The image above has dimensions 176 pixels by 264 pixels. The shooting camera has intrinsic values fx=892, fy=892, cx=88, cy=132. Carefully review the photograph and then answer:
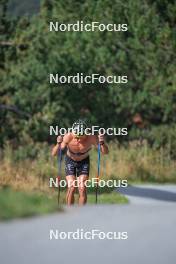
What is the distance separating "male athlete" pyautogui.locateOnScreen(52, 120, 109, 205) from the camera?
Answer: 10055 millimetres

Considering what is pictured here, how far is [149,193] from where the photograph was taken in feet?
44.1

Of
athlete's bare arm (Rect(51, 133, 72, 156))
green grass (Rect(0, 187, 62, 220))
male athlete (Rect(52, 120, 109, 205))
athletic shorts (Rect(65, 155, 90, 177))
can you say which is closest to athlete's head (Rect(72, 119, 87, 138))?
male athlete (Rect(52, 120, 109, 205))

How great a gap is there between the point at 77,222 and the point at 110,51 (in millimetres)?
19228

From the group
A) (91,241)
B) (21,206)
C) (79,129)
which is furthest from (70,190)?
(91,241)

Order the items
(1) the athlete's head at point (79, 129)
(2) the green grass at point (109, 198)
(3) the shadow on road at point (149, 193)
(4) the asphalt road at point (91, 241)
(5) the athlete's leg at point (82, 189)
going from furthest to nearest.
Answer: (3) the shadow on road at point (149, 193) → (2) the green grass at point (109, 198) → (1) the athlete's head at point (79, 129) → (5) the athlete's leg at point (82, 189) → (4) the asphalt road at point (91, 241)

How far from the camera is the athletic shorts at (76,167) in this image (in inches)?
419

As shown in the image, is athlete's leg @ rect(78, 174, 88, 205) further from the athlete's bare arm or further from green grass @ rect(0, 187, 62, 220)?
green grass @ rect(0, 187, 62, 220)

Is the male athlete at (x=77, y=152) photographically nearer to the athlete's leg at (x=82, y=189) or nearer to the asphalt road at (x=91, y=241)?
the athlete's leg at (x=82, y=189)

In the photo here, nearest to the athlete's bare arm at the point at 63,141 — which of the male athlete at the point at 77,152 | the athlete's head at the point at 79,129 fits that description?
the male athlete at the point at 77,152

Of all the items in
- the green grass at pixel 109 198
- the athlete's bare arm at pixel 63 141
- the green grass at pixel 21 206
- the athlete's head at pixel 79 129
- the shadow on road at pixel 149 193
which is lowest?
the green grass at pixel 21 206

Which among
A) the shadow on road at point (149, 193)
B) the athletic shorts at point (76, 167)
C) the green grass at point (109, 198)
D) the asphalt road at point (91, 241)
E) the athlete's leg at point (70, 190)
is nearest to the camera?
the asphalt road at point (91, 241)

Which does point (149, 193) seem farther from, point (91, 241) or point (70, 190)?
point (91, 241)

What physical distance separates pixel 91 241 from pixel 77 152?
4.78m

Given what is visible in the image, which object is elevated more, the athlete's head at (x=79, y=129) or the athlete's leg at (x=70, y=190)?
the athlete's head at (x=79, y=129)
